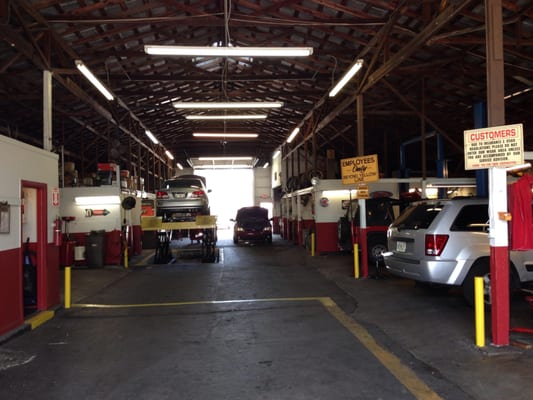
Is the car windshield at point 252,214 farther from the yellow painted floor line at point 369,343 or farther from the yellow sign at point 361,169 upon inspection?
the yellow painted floor line at point 369,343

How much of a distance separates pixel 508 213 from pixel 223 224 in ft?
131

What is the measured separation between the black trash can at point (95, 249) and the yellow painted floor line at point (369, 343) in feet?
18.1

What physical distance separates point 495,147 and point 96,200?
1201 centimetres

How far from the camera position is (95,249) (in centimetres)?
1412

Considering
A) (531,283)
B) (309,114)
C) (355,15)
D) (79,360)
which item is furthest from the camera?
(309,114)

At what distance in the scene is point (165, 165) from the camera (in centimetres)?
3184

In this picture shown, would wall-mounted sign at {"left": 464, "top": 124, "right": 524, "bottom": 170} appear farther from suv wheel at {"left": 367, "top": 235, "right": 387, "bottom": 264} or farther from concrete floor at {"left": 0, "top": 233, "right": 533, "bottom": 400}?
suv wheel at {"left": 367, "top": 235, "right": 387, "bottom": 264}

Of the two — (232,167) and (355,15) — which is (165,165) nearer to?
(232,167)

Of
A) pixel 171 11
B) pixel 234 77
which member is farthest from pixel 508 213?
pixel 234 77

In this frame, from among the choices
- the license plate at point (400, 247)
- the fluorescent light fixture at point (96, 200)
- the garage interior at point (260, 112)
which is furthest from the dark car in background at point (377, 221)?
the fluorescent light fixture at point (96, 200)

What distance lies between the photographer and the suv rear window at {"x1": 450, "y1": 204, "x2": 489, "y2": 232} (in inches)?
293

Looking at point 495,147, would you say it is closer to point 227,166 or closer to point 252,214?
point 252,214

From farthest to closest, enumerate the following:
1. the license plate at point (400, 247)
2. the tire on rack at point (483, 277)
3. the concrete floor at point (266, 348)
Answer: the license plate at point (400, 247), the tire on rack at point (483, 277), the concrete floor at point (266, 348)

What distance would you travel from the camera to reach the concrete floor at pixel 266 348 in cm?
448
